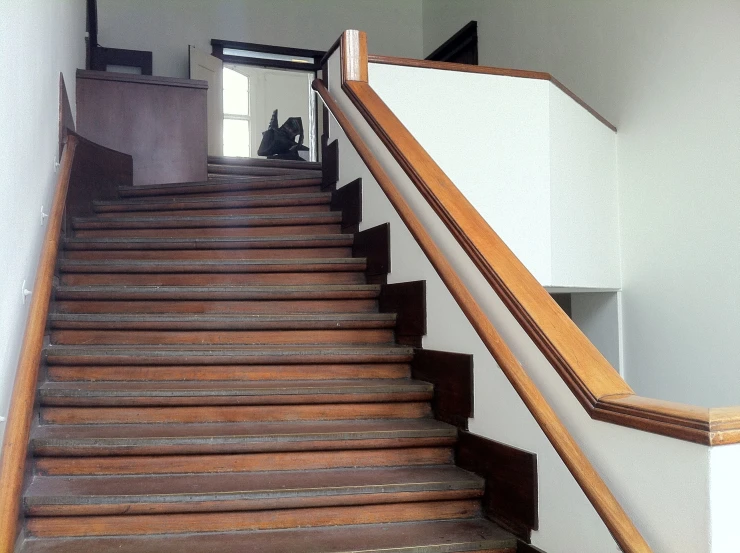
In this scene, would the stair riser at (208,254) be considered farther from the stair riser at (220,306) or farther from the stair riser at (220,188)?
the stair riser at (220,188)

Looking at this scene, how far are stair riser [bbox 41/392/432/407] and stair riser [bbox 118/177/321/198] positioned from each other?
195cm

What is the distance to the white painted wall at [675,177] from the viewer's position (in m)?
4.24

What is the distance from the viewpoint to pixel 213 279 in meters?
3.51

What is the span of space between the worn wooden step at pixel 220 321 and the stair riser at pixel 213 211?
104 centimetres

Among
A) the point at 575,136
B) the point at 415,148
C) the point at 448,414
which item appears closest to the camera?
the point at 448,414

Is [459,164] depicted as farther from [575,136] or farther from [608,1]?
[608,1]

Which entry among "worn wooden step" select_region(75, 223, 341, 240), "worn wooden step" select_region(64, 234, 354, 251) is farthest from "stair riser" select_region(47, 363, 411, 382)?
"worn wooden step" select_region(75, 223, 341, 240)

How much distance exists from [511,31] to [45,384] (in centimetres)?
543

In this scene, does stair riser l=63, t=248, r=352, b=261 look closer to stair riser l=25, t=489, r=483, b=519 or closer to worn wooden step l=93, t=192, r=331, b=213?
worn wooden step l=93, t=192, r=331, b=213

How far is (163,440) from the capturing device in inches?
94.9

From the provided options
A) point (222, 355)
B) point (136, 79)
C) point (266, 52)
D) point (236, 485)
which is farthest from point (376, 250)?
point (266, 52)

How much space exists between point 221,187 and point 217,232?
2.27ft

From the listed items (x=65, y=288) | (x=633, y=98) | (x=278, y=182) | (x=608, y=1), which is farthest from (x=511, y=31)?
(x=65, y=288)

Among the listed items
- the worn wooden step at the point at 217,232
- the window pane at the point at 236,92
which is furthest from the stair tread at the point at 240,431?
the window pane at the point at 236,92
